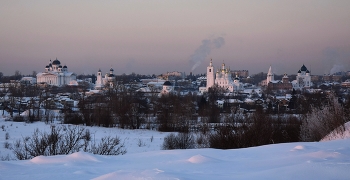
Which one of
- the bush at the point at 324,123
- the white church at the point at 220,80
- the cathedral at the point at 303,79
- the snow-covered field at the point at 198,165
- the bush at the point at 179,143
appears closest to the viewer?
the snow-covered field at the point at 198,165

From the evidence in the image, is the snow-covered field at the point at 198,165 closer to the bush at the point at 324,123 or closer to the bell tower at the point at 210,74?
the bush at the point at 324,123

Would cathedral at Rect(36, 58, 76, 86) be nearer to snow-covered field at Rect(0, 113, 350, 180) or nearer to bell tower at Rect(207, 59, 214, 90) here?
bell tower at Rect(207, 59, 214, 90)

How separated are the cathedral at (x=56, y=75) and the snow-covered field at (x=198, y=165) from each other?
3659 inches

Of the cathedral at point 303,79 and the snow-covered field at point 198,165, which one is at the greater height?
the cathedral at point 303,79

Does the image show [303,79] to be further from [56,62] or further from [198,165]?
[198,165]

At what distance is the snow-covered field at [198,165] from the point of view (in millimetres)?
4968

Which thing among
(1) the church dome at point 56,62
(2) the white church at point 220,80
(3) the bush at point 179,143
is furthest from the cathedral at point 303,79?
(3) the bush at point 179,143

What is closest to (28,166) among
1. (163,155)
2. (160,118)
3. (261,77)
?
(163,155)

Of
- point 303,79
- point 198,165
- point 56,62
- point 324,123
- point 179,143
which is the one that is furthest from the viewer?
point 56,62

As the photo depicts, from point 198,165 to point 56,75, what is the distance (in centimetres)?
9704

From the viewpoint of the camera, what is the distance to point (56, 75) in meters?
98.6

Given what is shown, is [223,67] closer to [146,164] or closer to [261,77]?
[261,77]

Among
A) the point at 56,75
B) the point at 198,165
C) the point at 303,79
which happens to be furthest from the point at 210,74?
the point at 198,165

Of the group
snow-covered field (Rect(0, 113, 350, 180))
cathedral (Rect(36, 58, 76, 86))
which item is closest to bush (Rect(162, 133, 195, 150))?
snow-covered field (Rect(0, 113, 350, 180))
